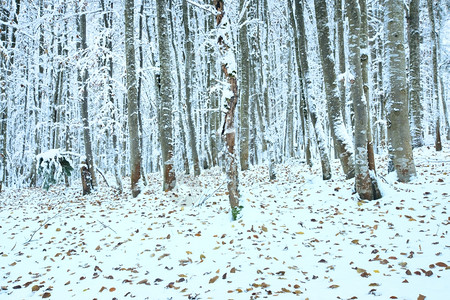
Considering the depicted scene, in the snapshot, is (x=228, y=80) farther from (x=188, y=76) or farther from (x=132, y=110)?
(x=188, y=76)

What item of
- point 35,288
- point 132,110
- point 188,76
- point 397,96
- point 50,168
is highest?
point 188,76

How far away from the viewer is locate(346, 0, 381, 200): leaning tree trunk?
6051 mm

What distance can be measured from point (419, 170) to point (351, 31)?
181 inches

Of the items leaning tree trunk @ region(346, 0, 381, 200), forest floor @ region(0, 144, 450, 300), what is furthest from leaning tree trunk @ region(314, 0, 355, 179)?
leaning tree trunk @ region(346, 0, 381, 200)

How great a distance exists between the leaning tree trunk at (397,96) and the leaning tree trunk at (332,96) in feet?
4.01

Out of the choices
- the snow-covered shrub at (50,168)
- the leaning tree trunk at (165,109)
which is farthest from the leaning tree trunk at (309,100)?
the snow-covered shrub at (50,168)

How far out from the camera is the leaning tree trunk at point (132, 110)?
28.5 ft

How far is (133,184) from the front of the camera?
8.69m

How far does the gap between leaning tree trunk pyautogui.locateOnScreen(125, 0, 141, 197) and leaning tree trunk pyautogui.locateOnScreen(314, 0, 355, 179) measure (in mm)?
5882

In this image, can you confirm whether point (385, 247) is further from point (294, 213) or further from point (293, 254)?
point (294, 213)

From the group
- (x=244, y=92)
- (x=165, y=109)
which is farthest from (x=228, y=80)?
(x=244, y=92)

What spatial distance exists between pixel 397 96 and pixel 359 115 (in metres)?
1.25

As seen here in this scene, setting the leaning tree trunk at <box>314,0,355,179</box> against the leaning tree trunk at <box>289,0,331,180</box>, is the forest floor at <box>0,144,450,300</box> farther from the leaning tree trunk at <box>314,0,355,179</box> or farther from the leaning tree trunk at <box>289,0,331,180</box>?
the leaning tree trunk at <box>289,0,331,180</box>

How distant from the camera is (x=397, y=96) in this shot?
6570mm
